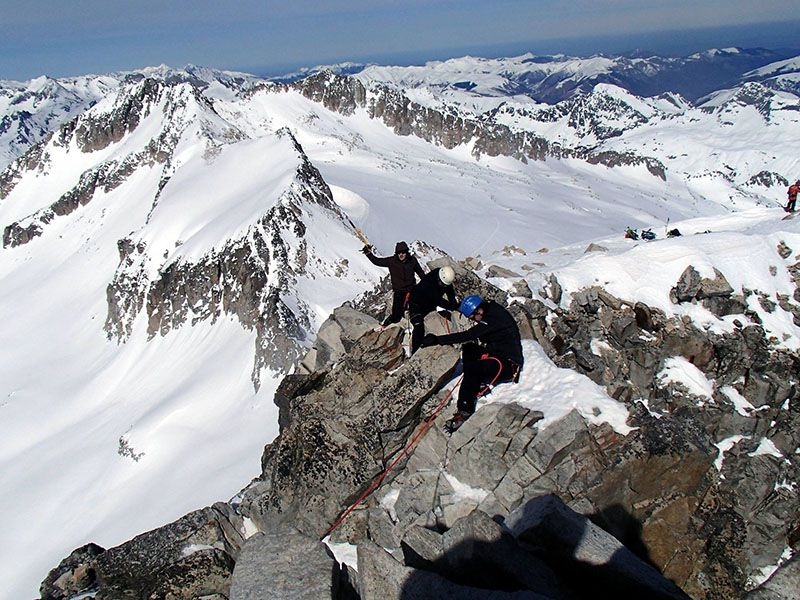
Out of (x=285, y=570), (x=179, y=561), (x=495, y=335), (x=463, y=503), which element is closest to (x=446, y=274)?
(x=495, y=335)

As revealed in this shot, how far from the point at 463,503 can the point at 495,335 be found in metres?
4.06

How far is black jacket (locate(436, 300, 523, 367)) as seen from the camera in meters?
13.2

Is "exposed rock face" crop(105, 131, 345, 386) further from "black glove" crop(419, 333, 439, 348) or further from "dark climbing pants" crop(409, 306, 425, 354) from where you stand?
"black glove" crop(419, 333, 439, 348)

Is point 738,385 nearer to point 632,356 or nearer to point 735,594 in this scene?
point 632,356

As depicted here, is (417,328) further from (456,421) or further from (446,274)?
(456,421)

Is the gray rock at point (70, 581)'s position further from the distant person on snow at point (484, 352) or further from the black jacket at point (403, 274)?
the black jacket at point (403, 274)

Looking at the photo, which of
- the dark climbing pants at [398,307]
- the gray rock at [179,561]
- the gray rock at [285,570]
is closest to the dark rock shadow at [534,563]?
the gray rock at [285,570]

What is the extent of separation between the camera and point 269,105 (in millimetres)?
117812

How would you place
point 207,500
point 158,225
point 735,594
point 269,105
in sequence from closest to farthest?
point 735,594 → point 207,500 → point 158,225 → point 269,105

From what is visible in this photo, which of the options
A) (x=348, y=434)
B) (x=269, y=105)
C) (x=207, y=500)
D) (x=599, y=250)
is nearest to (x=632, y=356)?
(x=599, y=250)

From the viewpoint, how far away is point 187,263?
49.9 m

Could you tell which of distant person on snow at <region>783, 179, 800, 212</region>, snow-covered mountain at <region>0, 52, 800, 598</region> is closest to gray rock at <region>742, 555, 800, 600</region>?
snow-covered mountain at <region>0, 52, 800, 598</region>

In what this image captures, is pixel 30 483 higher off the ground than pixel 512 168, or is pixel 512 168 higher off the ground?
pixel 512 168

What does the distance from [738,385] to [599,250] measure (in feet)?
29.9
